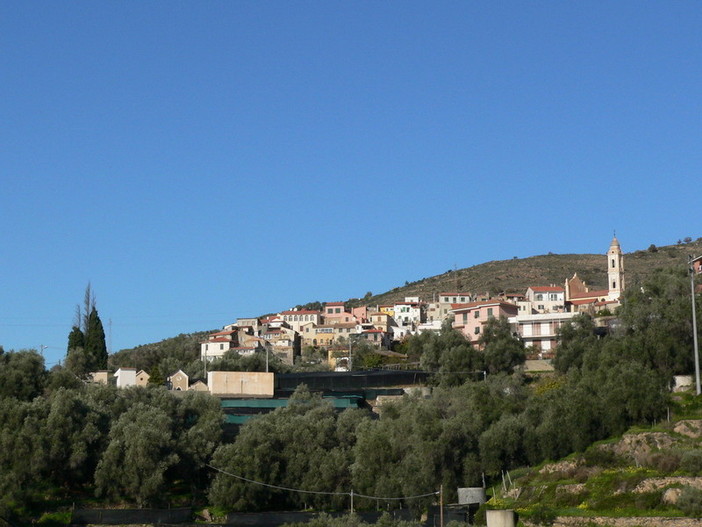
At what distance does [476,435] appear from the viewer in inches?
1813

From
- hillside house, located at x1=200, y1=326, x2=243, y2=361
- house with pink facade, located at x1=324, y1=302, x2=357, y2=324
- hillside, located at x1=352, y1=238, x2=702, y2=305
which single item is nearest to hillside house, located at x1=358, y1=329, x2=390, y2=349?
house with pink facade, located at x1=324, y1=302, x2=357, y2=324

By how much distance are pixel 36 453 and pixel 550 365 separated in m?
31.7

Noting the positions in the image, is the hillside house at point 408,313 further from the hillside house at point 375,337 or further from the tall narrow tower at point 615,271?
the tall narrow tower at point 615,271

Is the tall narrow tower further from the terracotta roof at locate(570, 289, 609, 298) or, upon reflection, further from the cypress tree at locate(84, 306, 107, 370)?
the cypress tree at locate(84, 306, 107, 370)

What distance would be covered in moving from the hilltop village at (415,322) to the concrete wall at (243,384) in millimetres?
18443

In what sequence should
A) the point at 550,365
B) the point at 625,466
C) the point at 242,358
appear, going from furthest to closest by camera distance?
the point at 242,358
the point at 550,365
the point at 625,466

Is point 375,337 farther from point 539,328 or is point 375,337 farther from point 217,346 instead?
point 539,328

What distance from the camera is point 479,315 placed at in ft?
277

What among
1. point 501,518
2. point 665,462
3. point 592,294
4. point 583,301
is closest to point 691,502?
point 665,462

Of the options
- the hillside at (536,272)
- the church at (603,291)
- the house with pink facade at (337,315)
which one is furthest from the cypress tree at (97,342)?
the hillside at (536,272)

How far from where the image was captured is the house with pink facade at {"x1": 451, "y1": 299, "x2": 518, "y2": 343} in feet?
270

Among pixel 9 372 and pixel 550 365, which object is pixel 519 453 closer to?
pixel 550 365

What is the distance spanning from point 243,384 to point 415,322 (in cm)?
5235

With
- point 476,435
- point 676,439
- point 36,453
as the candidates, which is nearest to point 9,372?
point 36,453
